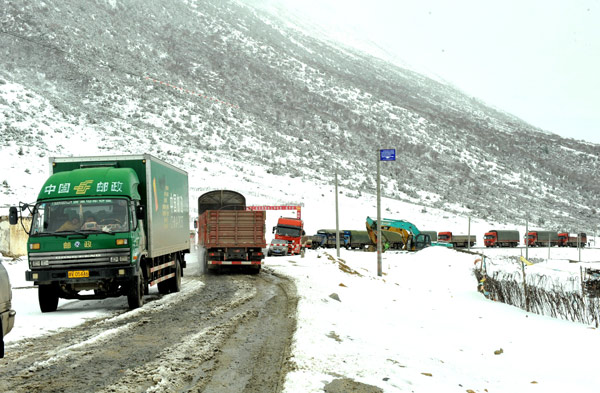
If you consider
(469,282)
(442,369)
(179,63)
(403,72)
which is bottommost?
(469,282)

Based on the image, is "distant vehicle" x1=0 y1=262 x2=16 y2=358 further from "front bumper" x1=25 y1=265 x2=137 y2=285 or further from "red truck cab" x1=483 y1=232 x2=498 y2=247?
"red truck cab" x1=483 y1=232 x2=498 y2=247

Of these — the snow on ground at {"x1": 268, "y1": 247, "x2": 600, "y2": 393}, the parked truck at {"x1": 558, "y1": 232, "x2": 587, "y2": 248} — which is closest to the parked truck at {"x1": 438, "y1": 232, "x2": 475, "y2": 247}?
the parked truck at {"x1": 558, "y1": 232, "x2": 587, "y2": 248}

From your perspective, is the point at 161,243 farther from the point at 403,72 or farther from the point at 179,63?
the point at 403,72

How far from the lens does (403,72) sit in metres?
171

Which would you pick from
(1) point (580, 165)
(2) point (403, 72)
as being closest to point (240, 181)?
(1) point (580, 165)

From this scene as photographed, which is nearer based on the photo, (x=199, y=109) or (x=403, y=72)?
(x=199, y=109)

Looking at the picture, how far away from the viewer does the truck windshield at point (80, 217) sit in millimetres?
14156

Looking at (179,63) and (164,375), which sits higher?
(179,63)

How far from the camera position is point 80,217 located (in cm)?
1434

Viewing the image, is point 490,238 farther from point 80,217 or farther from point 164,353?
point 164,353

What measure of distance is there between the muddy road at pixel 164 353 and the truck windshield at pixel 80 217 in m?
2.03

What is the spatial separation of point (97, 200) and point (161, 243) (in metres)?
2.89

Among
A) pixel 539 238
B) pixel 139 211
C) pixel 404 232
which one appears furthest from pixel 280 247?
pixel 539 238

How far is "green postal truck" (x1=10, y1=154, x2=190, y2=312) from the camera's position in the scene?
1390 cm
